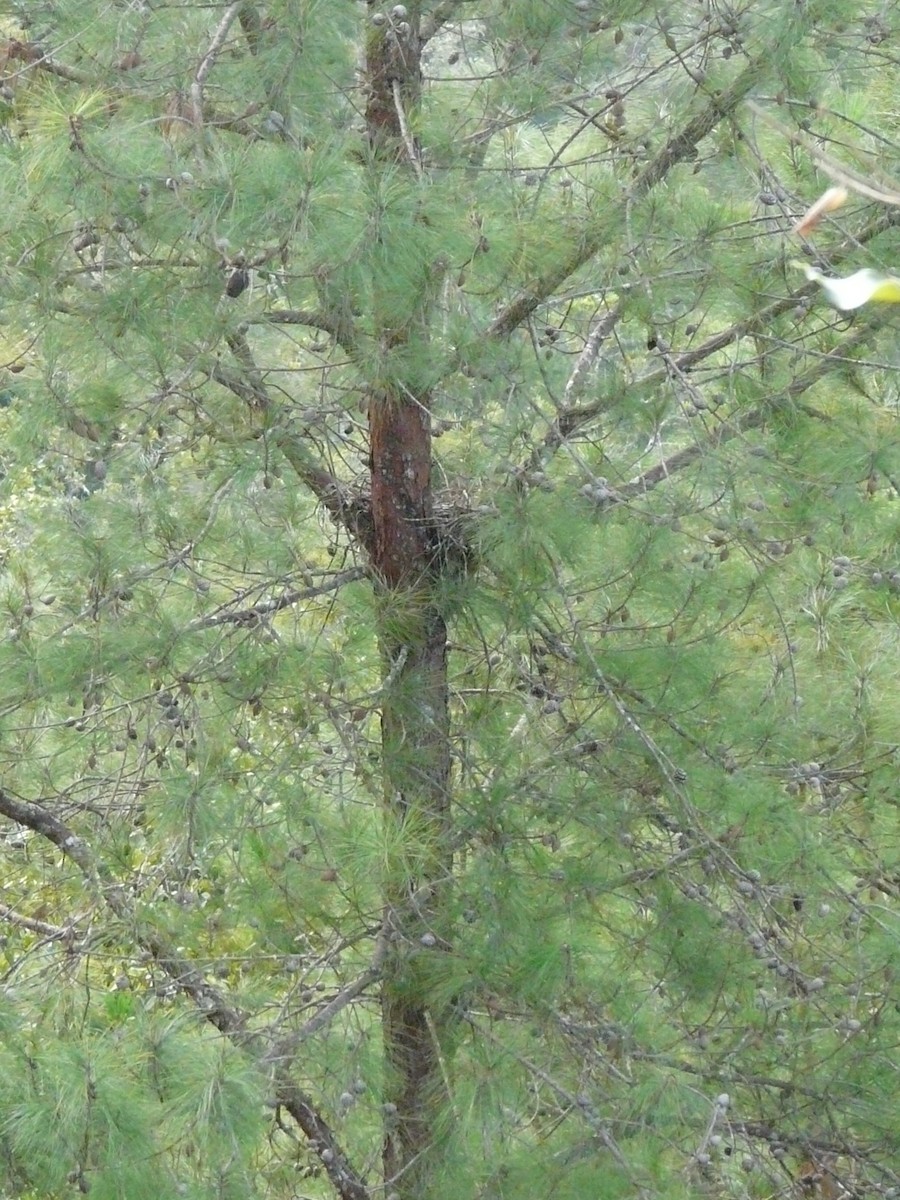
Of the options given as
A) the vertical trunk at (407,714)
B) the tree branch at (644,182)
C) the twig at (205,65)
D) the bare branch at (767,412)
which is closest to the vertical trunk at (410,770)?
the vertical trunk at (407,714)

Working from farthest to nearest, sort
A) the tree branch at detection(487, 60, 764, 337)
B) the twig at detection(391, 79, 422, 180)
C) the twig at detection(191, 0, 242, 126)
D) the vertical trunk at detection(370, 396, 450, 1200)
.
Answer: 1. the vertical trunk at detection(370, 396, 450, 1200)
2. the tree branch at detection(487, 60, 764, 337)
3. the twig at detection(391, 79, 422, 180)
4. the twig at detection(191, 0, 242, 126)

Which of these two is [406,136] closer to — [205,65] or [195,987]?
[205,65]

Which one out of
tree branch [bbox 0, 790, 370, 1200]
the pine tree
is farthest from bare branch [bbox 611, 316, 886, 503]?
tree branch [bbox 0, 790, 370, 1200]

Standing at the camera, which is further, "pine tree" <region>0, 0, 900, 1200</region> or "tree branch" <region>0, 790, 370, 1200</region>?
"tree branch" <region>0, 790, 370, 1200</region>

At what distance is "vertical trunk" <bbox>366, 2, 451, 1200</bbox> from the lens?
2.18 metres

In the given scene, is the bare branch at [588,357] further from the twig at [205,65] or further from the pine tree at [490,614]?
the twig at [205,65]

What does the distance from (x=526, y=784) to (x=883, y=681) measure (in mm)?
650

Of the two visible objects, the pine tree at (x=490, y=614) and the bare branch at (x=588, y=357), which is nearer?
the pine tree at (x=490, y=614)

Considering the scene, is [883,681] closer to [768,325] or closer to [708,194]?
[768,325]

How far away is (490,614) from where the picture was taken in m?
2.44

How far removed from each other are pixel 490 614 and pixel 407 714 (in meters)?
0.22

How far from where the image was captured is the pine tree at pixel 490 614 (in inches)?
80.7

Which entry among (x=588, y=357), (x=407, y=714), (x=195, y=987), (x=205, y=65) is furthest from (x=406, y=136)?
(x=195, y=987)

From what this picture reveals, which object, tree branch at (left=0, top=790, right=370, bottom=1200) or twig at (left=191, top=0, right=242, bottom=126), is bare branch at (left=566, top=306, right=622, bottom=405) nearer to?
twig at (left=191, top=0, right=242, bottom=126)
